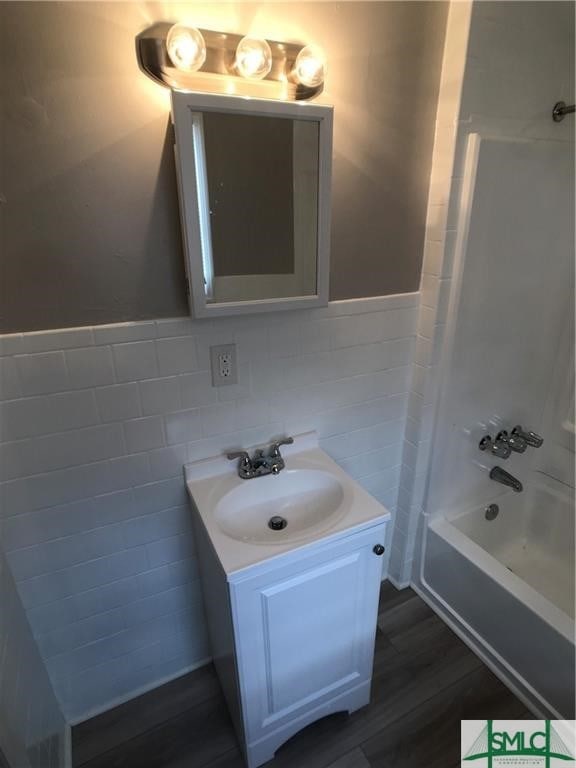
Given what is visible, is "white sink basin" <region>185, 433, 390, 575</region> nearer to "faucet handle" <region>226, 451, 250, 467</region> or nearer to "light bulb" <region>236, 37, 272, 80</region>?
"faucet handle" <region>226, 451, 250, 467</region>

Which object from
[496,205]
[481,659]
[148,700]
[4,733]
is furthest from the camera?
[481,659]

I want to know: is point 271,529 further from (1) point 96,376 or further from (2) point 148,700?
(2) point 148,700

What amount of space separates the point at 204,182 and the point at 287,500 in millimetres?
984

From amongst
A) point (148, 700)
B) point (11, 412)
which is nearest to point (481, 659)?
point (148, 700)

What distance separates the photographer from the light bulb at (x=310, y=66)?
1034mm

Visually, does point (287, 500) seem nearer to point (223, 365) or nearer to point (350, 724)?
point (223, 365)

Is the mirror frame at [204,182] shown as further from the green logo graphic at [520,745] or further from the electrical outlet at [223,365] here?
the green logo graphic at [520,745]

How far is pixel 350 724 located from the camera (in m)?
1.45

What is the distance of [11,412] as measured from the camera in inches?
40.6

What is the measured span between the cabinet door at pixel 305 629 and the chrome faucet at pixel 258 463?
0.33 meters

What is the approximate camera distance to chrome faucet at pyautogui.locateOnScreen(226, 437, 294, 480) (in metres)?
1.33

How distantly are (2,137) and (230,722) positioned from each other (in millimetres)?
1845

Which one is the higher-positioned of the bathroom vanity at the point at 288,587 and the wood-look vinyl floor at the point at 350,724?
the bathroom vanity at the point at 288,587

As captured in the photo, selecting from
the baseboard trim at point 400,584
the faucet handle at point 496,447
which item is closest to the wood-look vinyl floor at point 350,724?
A: the baseboard trim at point 400,584
